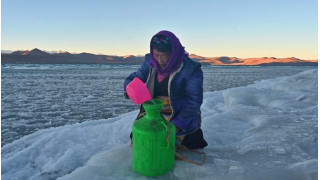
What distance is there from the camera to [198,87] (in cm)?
240

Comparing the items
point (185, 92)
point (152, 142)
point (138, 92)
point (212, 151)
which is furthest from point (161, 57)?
point (212, 151)

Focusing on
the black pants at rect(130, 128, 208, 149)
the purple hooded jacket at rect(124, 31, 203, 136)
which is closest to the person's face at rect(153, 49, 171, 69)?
the purple hooded jacket at rect(124, 31, 203, 136)

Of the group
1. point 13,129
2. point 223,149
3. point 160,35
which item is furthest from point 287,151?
point 13,129

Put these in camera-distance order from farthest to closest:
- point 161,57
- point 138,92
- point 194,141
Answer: point 194,141, point 161,57, point 138,92

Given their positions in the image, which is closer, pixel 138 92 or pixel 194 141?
pixel 138 92

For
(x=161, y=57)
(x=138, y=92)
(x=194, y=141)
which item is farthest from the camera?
(x=194, y=141)

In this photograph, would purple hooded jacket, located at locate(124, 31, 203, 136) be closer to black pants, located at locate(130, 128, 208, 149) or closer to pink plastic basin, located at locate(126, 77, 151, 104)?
black pants, located at locate(130, 128, 208, 149)

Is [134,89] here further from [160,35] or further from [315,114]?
[315,114]

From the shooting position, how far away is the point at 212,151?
2.77m

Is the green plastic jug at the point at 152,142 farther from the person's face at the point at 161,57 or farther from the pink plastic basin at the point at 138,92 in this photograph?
the person's face at the point at 161,57

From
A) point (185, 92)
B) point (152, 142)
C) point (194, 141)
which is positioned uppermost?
point (185, 92)

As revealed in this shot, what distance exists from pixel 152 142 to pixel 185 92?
2.14ft

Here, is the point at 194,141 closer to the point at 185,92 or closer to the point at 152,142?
the point at 185,92

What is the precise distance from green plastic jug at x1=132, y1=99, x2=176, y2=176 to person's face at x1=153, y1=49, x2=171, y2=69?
0.46 m
